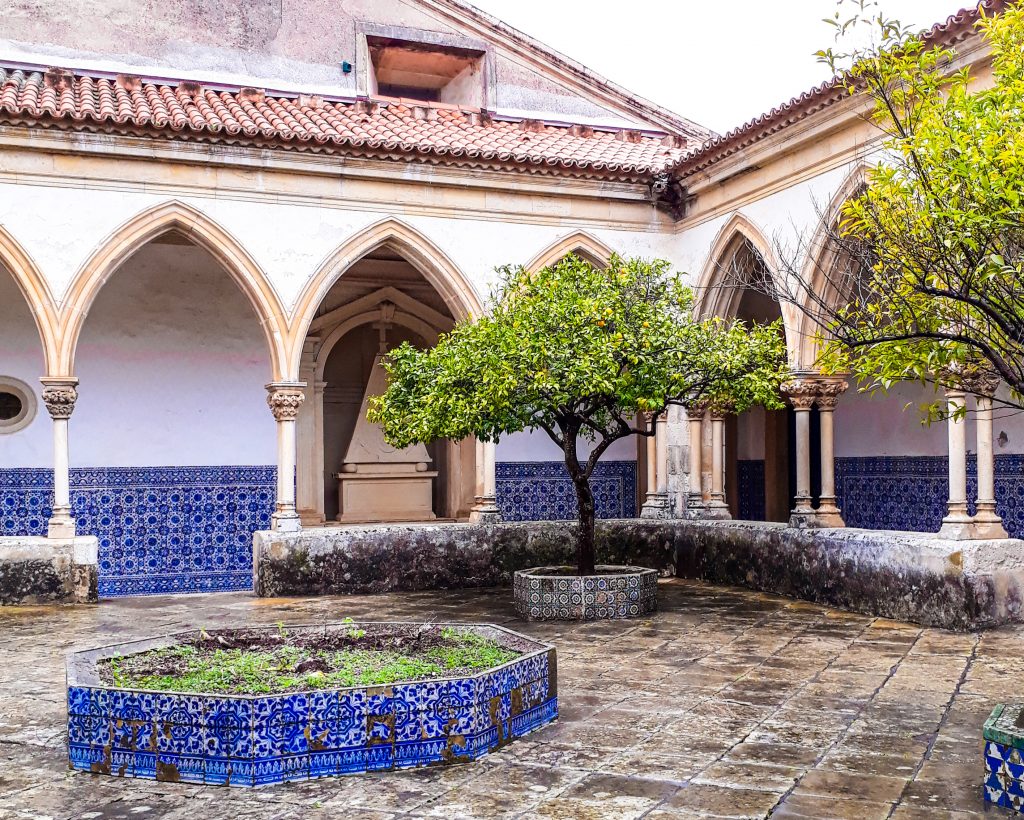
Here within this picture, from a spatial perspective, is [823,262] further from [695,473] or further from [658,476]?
[658,476]

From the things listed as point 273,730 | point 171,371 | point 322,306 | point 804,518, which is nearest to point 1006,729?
point 273,730

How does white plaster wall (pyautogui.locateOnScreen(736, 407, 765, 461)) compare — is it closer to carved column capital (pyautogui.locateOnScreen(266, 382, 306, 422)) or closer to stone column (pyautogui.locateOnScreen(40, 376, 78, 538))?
carved column capital (pyautogui.locateOnScreen(266, 382, 306, 422))

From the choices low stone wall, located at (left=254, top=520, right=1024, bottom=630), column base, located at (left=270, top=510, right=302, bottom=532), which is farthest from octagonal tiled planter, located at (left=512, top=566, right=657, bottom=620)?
column base, located at (left=270, top=510, right=302, bottom=532)

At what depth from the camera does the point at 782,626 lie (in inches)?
323

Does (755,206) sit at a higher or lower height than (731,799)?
higher

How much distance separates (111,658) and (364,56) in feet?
31.6

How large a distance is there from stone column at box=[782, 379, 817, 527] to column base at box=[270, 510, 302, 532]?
4.40 m

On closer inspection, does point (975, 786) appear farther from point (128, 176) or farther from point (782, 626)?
point (128, 176)

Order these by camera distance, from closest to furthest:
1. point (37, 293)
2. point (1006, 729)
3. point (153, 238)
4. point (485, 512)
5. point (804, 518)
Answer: point (1006, 729) → point (804, 518) → point (37, 293) → point (153, 238) → point (485, 512)

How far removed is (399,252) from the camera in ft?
37.1

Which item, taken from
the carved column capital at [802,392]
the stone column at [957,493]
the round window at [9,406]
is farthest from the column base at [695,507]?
the round window at [9,406]

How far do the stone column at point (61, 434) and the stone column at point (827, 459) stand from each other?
6415mm

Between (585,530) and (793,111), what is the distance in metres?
3.92

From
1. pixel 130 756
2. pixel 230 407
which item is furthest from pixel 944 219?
pixel 230 407
